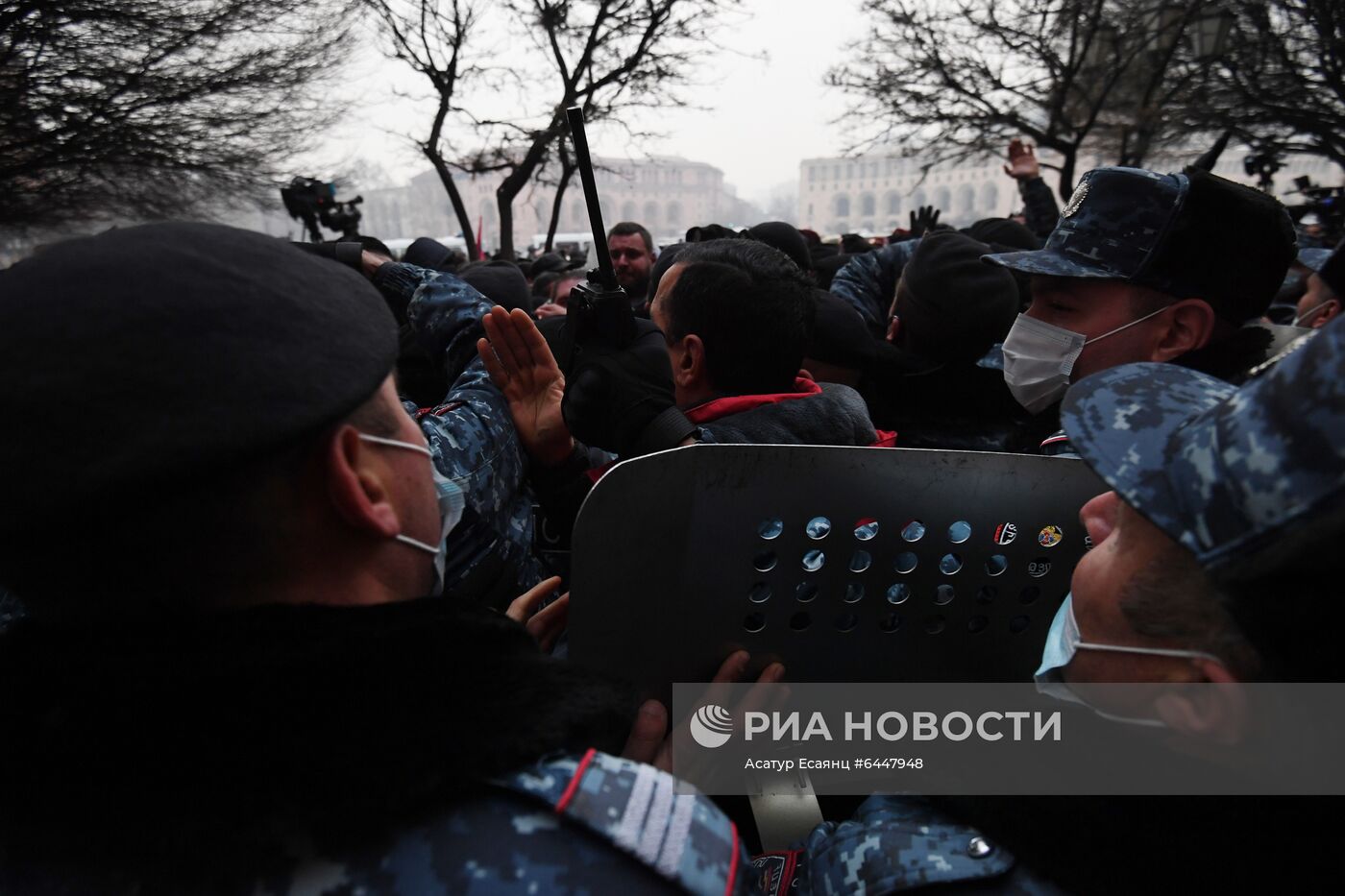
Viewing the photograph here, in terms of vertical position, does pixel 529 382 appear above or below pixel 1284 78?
above

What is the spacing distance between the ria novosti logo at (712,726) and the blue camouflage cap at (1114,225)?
4.67 ft

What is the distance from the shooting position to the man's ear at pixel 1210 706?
836mm

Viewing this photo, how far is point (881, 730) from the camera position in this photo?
4.44 feet

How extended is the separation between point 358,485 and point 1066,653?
3.10 ft

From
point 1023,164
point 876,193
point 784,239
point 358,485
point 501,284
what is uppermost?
point 358,485

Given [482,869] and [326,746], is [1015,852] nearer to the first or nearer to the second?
[482,869]

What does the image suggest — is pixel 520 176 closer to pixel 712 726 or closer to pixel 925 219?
pixel 925 219

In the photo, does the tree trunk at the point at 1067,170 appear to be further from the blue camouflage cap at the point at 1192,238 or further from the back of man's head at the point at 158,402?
the back of man's head at the point at 158,402

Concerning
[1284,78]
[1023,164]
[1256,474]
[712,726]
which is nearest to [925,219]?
[1023,164]

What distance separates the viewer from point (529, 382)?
6.15 ft

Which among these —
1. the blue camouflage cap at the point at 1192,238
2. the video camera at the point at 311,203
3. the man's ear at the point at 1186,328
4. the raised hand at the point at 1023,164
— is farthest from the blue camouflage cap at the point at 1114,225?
the video camera at the point at 311,203

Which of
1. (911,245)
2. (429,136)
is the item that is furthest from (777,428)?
(429,136)

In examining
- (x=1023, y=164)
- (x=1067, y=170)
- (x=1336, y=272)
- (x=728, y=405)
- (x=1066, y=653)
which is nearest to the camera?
(x=1066, y=653)

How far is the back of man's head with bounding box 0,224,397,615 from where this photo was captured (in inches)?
27.2
